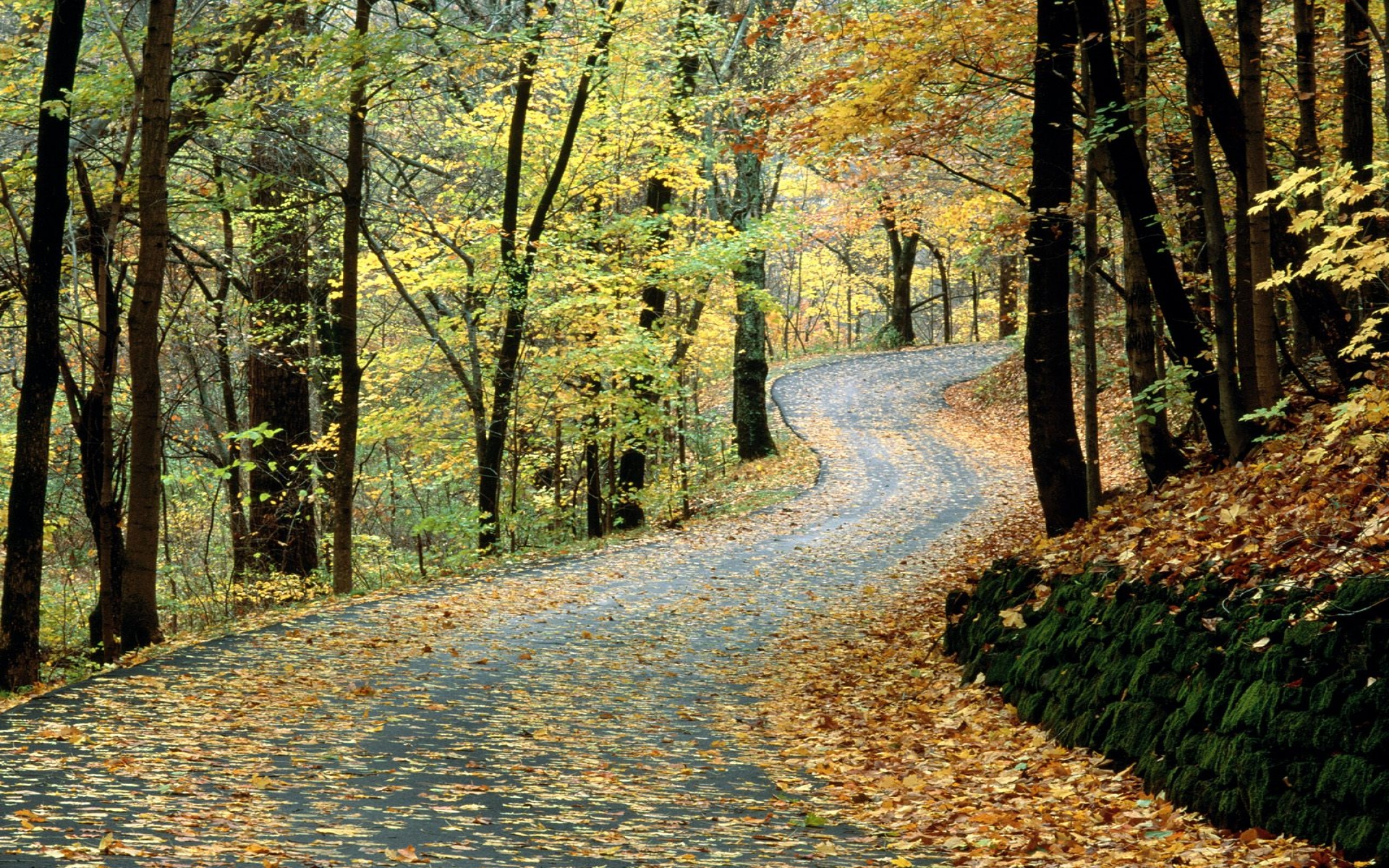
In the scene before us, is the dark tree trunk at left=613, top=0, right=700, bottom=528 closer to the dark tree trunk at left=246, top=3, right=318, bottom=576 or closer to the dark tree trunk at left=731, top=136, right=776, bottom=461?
the dark tree trunk at left=731, top=136, right=776, bottom=461

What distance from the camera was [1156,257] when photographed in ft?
34.1

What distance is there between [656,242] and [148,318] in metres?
9.62

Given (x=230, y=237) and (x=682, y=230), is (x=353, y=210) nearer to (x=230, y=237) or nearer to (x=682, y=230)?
(x=230, y=237)

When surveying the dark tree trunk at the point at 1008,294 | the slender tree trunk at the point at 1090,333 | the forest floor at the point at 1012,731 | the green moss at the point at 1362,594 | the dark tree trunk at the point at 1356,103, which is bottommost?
the forest floor at the point at 1012,731

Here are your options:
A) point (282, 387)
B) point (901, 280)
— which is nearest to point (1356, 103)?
point (282, 387)

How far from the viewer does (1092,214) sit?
34.9 feet

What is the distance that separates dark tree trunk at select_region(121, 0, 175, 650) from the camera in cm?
948

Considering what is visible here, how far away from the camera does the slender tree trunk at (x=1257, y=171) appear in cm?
831

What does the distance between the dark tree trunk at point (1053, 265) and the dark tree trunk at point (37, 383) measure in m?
8.43

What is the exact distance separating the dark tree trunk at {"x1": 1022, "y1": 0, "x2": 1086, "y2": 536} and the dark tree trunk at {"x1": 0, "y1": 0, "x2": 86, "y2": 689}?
8433 millimetres

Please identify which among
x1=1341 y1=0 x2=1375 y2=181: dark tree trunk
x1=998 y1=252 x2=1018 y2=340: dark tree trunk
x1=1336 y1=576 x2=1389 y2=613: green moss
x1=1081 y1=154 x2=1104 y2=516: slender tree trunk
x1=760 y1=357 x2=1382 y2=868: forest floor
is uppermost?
x1=998 y1=252 x2=1018 y2=340: dark tree trunk

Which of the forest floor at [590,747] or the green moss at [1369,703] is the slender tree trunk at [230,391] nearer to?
the forest floor at [590,747]

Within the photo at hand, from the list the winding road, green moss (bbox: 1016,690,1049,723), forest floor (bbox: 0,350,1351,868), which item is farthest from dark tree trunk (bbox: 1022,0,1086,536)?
green moss (bbox: 1016,690,1049,723)

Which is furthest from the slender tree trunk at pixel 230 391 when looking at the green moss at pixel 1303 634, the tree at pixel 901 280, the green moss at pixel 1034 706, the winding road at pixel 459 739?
the tree at pixel 901 280
